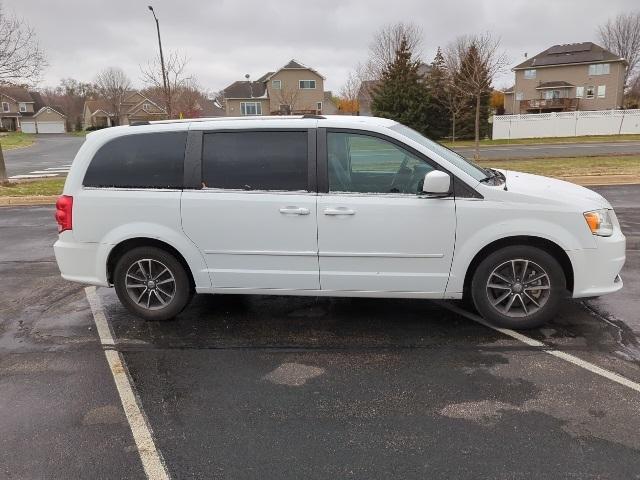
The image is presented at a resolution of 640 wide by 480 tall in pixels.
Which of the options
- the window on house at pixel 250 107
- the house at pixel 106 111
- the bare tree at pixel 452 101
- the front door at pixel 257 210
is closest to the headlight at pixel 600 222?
the front door at pixel 257 210

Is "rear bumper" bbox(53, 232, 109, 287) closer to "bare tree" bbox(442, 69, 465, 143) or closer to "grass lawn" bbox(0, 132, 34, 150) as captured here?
"bare tree" bbox(442, 69, 465, 143)

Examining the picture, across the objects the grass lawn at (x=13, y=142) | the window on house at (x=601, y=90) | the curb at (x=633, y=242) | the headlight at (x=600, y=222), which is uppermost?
the window on house at (x=601, y=90)

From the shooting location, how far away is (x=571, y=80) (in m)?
58.6

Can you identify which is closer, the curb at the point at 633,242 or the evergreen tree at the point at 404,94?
→ the curb at the point at 633,242

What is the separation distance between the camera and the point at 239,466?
114 inches

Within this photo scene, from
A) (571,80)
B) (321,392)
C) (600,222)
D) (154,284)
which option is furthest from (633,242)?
(571,80)

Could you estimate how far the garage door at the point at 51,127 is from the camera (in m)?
92.2

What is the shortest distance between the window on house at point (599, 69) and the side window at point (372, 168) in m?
62.5

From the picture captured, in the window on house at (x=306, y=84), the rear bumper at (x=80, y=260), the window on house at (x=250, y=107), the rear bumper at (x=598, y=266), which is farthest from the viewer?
the window on house at (x=250, y=107)

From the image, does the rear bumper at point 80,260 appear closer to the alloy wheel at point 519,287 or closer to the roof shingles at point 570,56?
the alloy wheel at point 519,287

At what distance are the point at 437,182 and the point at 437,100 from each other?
4063cm

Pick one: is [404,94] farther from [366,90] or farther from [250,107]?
[250,107]

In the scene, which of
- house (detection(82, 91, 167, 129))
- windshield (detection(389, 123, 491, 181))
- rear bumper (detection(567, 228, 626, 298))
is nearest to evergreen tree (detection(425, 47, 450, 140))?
windshield (detection(389, 123, 491, 181))

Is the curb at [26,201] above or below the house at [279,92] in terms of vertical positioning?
below
